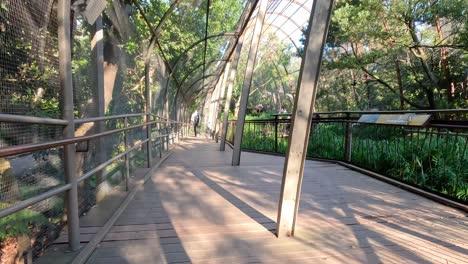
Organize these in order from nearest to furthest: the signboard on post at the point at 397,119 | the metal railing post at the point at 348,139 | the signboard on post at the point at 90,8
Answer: the signboard on post at the point at 90,8 → the signboard on post at the point at 397,119 → the metal railing post at the point at 348,139

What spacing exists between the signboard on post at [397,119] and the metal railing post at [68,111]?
11.6 feet

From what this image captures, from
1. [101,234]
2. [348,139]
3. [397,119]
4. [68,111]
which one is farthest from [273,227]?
[348,139]

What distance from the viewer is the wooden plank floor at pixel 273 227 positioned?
2156 millimetres

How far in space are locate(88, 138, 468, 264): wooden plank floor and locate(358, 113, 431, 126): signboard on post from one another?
830 mm

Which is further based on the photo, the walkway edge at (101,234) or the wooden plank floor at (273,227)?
the wooden plank floor at (273,227)

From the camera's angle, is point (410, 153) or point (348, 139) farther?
point (348, 139)

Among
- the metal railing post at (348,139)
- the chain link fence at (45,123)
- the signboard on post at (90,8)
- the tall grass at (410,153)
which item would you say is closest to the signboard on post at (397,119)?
the tall grass at (410,153)

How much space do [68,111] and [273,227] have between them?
1.83m

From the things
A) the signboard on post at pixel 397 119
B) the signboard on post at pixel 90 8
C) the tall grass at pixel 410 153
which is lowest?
the tall grass at pixel 410 153

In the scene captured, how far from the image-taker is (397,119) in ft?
13.5

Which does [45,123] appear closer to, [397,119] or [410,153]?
[397,119]

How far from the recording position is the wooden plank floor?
216 centimetres

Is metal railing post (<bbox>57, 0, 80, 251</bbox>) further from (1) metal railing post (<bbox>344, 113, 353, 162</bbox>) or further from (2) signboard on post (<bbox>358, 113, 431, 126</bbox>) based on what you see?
(1) metal railing post (<bbox>344, 113, 353, 162</bbox>)

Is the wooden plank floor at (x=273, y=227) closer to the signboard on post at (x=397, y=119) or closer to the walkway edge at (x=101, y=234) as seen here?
the walkway edge at (x=101, y=234)
